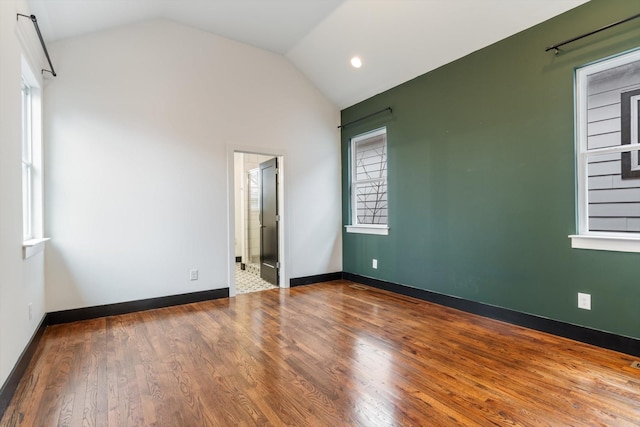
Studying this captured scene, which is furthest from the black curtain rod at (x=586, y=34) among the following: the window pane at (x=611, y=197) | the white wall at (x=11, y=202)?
the white wall at (x=11, y=202)

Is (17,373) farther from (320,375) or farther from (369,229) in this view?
(369,229)

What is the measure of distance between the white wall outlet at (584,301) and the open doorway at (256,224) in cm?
353

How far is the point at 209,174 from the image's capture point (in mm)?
4082

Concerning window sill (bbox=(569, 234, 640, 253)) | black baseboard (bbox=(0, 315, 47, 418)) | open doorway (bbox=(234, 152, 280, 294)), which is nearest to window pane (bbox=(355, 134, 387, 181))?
open doorway (bbox=(234, 152, 280, 294))

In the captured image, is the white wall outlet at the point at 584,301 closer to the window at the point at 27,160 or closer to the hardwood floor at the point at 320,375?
the hardwood floor at the point at 320,375

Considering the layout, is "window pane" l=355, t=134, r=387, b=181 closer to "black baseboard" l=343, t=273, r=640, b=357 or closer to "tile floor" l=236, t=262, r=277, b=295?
"black baseboard" l=343, t=273, r=640, b=357

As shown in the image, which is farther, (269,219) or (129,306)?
(269,219)

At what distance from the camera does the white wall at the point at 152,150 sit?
129 inches

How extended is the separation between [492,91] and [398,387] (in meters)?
2.93

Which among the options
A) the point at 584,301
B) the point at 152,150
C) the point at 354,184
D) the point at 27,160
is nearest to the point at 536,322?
the point at 584,301

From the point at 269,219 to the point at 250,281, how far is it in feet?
3.49

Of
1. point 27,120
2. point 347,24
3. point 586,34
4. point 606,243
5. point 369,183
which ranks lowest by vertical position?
point 606,243

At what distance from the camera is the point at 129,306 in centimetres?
357

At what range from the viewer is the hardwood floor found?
1.75 metres
